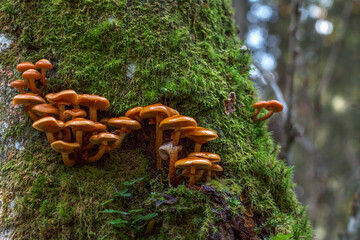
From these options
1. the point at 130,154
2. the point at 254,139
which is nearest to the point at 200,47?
the point at 254,139

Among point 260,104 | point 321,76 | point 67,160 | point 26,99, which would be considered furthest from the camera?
point 321,76

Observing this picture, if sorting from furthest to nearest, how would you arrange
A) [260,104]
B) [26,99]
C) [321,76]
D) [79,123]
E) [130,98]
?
[321,76]
[260,104]
[130,98]
[26,99]
[79,123]

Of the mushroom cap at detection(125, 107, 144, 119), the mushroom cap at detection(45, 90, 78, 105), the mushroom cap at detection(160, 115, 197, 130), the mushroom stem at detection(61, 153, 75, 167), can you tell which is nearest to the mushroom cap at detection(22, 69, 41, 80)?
the mushroom cap at detection(45, 90, 78, 105)

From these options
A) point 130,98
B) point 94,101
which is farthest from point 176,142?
point 94,101

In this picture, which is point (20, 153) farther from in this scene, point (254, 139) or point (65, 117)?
point (254, 139)

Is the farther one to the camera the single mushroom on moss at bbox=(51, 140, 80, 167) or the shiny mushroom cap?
Answer: the shiny mushroom cap

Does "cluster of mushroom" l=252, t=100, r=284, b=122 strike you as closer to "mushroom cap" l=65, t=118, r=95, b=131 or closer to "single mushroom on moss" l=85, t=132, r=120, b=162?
"single mushroom on moss" l=85, t=132, r=120, b=162

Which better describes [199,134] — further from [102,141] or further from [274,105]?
[274,105]
